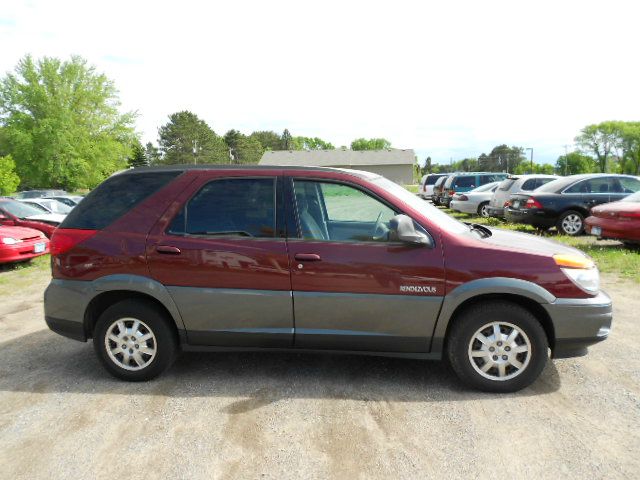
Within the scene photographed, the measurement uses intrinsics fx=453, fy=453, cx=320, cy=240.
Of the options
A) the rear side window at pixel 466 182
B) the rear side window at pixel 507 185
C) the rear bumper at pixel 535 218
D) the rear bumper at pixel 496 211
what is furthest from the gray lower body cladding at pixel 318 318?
the rear side window at pixel 466 182

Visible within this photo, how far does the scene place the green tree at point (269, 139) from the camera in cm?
12404

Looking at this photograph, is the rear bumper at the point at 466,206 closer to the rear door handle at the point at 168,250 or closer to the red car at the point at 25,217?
the red car at the point at 25,217

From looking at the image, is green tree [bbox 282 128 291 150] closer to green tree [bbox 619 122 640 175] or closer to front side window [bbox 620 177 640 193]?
green tree [bbox 619 122 640 175]

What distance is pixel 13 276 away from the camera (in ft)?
28.6

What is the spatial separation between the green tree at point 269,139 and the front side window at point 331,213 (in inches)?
4813

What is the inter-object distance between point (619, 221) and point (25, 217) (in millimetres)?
13468

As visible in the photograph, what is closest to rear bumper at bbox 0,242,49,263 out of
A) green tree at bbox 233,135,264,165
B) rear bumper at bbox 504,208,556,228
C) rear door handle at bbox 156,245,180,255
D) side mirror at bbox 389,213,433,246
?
rear door handle at bbox 156,245,180,255

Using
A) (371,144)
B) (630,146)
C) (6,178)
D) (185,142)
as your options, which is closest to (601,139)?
(630,146)

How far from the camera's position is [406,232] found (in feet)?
11.0

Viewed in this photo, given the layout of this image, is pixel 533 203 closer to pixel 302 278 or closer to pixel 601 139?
pixel 302 278

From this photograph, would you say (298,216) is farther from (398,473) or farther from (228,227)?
(398,473)

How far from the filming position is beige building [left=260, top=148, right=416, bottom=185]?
6906 centimetres

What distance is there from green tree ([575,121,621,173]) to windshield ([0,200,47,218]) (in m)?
116

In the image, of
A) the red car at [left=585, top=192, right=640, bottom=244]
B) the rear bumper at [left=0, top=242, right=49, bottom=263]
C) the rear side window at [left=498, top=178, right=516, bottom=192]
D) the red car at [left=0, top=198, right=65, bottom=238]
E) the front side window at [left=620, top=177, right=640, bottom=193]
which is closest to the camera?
the red car at [left=585, top=192, right=640, bottom=244]
